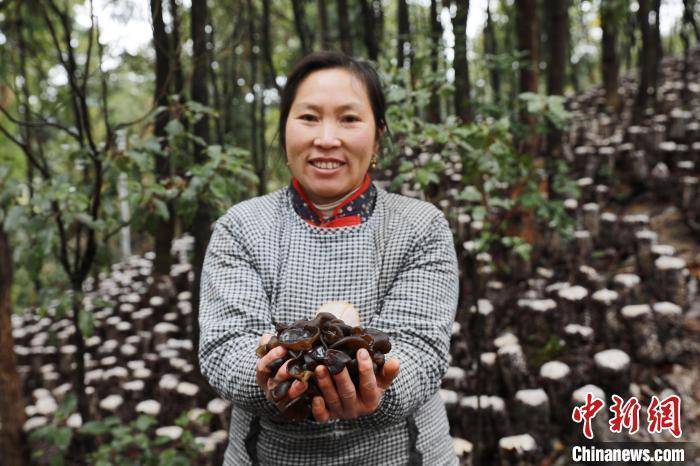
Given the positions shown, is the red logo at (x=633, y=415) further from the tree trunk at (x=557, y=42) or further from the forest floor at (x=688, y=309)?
the tree trunk at (x=557, y=42)

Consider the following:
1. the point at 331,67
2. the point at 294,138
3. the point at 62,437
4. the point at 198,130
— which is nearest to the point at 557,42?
the point at 198,130

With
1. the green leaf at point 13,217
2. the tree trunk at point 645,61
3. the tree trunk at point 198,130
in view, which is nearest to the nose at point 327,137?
the green leaf at point 13,217

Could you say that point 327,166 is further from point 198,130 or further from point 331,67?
point 198,130

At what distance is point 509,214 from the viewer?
4.14 metres

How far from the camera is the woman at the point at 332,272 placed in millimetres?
1074

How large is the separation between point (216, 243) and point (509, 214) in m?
3.33

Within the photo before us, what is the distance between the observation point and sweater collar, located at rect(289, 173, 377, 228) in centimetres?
124

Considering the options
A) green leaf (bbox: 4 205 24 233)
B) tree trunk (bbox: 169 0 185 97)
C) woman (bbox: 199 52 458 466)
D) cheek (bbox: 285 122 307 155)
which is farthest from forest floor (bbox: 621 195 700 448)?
green leaf (bbox: 4 205 24 233)

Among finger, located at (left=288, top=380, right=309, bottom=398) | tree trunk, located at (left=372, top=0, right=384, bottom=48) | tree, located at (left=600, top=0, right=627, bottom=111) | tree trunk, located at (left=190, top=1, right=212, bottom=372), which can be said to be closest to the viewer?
finger, located at (left=288, top=380, right=309, bottom=398)

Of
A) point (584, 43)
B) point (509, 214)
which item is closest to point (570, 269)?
point (509, 214)

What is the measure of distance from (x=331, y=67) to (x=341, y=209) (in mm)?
335

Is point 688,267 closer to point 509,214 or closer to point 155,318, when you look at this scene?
point 509,214

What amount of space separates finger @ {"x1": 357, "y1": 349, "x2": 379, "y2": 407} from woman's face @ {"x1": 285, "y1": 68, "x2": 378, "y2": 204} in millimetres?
502

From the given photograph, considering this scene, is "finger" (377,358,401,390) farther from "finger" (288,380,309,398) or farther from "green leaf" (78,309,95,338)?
"green leaf" (78,309,95,338)
